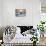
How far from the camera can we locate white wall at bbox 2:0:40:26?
4.39m

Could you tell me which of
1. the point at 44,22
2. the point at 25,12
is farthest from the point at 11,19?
the point at 44,22

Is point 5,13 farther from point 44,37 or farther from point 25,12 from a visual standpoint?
point 44,37

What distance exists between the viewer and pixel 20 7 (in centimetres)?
443

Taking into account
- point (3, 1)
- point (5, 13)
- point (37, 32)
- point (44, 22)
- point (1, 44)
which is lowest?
point (1, 44)

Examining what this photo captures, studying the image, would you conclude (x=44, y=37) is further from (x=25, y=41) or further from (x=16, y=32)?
(x=16, y=32)

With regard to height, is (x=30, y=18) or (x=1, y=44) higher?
(x=30, y=18)

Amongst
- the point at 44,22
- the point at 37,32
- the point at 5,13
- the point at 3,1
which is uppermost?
the point at 3,1

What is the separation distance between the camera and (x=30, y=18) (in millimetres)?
4406

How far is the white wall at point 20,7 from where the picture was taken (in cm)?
439

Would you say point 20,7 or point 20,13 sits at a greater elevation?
point 20,7

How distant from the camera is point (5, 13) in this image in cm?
443

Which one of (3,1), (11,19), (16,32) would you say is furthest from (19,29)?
(3,1)

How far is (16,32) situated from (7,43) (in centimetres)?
49

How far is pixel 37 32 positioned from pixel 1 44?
4.29 ft
